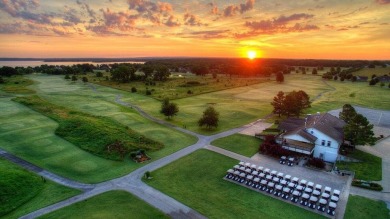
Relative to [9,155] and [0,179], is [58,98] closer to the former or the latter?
[9,155]

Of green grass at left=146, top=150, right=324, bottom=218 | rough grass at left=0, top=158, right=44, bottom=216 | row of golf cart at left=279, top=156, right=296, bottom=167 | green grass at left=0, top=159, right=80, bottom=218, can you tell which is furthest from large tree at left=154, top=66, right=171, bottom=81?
green grass at left=0, top=159, right=80, bottom=218

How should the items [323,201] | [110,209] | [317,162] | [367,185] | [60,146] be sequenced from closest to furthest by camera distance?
[110,209], [323,201], [367,185], [317,162], [60,146]

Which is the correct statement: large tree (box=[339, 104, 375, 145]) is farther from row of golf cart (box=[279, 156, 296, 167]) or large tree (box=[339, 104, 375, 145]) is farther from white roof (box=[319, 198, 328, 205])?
white roof (box=[319, 198, 328, 205])

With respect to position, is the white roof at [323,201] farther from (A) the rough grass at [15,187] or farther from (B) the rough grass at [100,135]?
(A) the rough grass at [15,187]

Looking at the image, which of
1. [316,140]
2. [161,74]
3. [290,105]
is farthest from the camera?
[161,74]

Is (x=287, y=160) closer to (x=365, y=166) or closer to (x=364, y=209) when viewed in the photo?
(x=365, y=166)

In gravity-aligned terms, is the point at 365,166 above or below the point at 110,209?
below

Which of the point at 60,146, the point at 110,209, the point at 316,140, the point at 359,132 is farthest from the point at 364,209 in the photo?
the point at 60,146

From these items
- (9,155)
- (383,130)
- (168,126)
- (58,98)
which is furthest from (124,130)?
(383,130)
